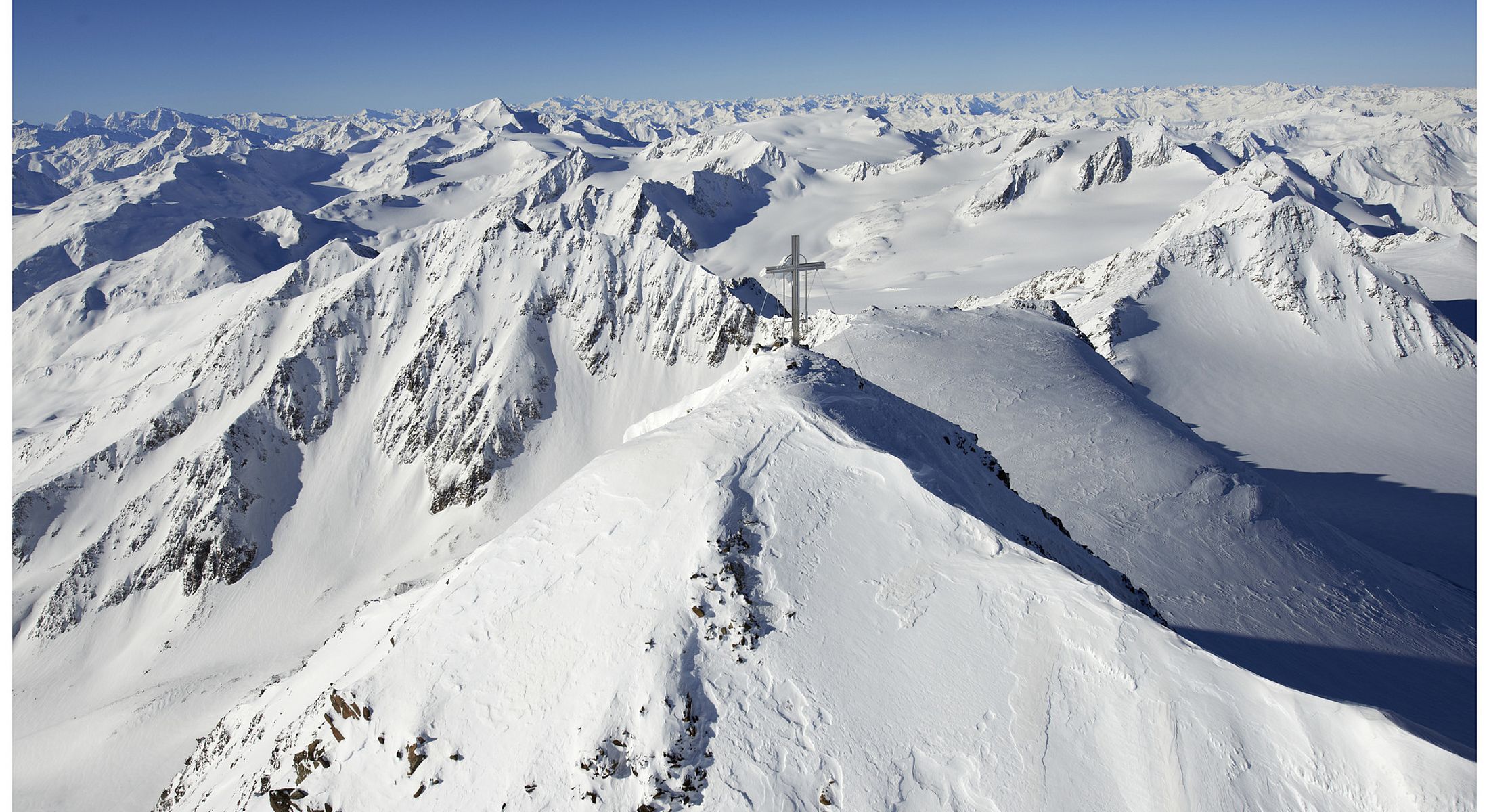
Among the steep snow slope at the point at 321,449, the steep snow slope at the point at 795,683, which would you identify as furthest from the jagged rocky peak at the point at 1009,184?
the steep snow slope at the point at 795,683

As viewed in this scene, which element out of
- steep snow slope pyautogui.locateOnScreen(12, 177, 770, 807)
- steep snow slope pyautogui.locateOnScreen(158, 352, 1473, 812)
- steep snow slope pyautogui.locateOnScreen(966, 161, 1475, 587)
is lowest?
steep snow slope pyautogui.locateOnScreen(12, 177, 770, 807)

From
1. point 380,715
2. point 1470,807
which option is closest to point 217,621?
point 380,715

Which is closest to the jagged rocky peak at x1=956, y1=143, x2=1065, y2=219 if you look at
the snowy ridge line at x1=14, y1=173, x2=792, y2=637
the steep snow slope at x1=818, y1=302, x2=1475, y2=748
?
the snowy ridge line at x1=14, y1=173, x2=792, y2=637

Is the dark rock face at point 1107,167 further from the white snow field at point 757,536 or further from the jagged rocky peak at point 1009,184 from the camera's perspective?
the white snow field at point 757,536

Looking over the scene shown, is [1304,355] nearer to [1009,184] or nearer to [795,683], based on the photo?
[795,683]

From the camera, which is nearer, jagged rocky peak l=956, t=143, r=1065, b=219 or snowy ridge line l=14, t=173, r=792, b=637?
snowy ridge line l=14, t=173, r=792, b=637

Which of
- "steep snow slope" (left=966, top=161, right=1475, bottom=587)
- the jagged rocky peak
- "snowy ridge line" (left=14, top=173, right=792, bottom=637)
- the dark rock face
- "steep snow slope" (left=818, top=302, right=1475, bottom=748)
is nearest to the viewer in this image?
"steep snow slope" (left=818, top=302, right=1475, bottom=748)

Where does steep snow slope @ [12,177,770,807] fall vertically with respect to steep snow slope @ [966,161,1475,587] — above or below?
below

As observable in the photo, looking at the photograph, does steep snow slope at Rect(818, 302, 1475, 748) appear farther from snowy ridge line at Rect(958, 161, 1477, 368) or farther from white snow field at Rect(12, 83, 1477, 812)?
snowy ridge line at Rect(958, 161, 1477, 368)

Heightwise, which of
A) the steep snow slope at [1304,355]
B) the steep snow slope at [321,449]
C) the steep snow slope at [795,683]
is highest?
the steep snow slope at [795,683]
